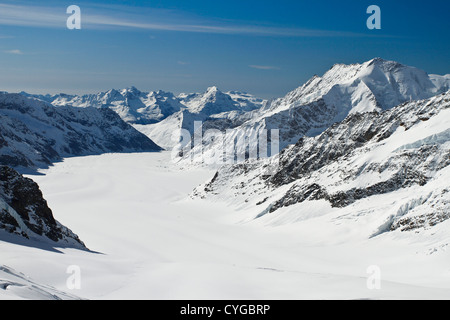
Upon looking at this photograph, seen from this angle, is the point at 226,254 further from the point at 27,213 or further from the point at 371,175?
the point at 371,175

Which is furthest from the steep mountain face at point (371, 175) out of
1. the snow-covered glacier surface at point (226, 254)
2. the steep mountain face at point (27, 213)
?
the steep mountain face at point (27, 213)

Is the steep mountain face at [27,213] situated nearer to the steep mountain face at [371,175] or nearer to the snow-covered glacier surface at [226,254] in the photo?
the snow-covered glacier surface at [226,254]

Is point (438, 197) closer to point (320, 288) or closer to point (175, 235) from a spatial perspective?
point (320, 288)

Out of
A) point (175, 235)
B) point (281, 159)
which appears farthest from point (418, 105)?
point (175, 235)

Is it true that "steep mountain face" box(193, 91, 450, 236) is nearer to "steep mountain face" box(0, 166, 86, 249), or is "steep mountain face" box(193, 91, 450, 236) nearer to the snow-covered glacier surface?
the snow-covered glacier surface

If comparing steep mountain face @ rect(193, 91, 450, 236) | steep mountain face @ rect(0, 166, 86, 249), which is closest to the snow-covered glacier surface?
steep mountain face @ rect(193, 91, 450, 236)
